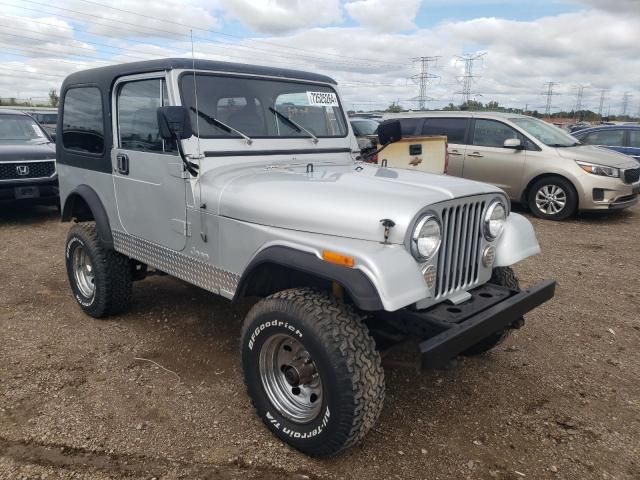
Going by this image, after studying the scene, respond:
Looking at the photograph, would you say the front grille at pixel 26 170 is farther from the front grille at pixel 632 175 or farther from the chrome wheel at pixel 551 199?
the front grille at pixel 632 175

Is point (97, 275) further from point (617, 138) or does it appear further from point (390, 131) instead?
point (617, 138)

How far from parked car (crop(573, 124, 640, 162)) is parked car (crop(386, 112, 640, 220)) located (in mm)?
2370

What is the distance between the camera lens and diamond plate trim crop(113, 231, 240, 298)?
10.5 feet

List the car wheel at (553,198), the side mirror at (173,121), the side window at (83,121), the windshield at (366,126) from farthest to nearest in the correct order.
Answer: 1. the windshield at (366,126)
2. the car wheel at (553,198)
3. the side window at (83,121)
4. the side mirror at (173,121)

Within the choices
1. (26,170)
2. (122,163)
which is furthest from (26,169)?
(122,163)

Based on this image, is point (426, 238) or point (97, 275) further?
point (97, 275)

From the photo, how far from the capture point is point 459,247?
9.36 ft

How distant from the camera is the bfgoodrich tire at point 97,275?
14.0 ft

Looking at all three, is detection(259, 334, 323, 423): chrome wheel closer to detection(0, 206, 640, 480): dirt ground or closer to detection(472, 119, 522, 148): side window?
detection(0, 206, 640, 480): dirt ground

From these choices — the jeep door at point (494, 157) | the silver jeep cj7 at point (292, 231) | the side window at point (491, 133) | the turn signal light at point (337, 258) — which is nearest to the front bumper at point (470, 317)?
the silver jeep cj7 at point (292, 231)

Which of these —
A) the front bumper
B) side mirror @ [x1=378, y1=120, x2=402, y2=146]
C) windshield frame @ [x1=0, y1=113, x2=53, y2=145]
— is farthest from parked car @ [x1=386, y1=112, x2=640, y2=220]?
windshield frame @ [x1=0, y1=113, x2=53, y2=145]

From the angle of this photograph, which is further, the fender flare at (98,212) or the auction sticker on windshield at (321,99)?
the fender flare at (98,212)

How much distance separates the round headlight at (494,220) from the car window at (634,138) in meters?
9.97

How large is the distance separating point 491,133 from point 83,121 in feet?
23.3
